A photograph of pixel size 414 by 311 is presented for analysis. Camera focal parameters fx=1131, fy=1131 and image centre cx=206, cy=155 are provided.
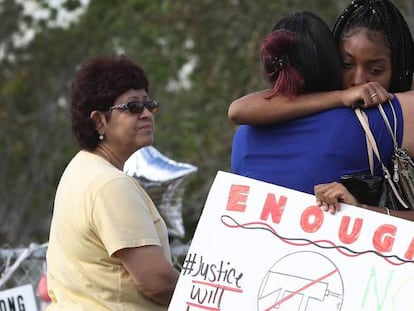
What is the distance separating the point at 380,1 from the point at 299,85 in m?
0.35

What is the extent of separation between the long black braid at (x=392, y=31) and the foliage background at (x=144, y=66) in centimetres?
995

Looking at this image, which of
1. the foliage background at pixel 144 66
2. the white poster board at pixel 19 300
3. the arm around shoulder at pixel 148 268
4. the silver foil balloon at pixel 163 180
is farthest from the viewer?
the foliage background at pixel 144 66

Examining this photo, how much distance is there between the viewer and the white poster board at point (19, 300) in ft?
16.8

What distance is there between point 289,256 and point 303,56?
54 cm

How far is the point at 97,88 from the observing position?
3906 millimetres

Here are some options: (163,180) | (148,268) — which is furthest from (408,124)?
(163,180)

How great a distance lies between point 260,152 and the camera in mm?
3115

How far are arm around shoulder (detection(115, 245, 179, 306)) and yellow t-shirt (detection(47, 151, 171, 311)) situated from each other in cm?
3

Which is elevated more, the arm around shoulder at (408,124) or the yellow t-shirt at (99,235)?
the arm around shoulder at (408,124)

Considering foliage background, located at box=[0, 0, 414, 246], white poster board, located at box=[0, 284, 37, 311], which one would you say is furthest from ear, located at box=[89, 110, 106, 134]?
foliage background, located at box=[0, 0, 414, 246]

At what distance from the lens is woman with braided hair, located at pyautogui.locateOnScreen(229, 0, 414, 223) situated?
115 inches

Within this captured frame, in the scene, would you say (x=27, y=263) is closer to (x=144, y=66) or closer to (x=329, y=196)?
(x=329, y=196)

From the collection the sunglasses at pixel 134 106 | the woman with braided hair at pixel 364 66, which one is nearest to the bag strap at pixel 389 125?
the woman with braided hair at pixel 364 66

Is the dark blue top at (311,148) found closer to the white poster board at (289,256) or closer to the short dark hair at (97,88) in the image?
the white poster board at (289,256)
